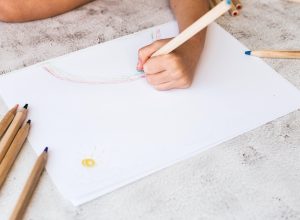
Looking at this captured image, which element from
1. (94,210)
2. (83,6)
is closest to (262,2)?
(83,6)

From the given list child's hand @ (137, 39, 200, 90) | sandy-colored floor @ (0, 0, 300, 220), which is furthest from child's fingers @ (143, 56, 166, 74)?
sandy-colored floor @ (0, 0, 300, 220)

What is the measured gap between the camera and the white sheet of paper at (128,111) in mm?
475

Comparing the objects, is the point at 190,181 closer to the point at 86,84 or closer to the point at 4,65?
the point at 86,84

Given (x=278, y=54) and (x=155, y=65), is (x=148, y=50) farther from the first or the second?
(x=278, y=54)

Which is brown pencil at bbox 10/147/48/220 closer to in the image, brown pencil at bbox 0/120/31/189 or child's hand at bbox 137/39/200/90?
brown pencil at bbox 0/120/31/189

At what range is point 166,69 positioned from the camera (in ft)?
1.87

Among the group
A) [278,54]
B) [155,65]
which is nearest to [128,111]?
[155,65]

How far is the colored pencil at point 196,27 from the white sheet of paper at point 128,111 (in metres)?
0.06

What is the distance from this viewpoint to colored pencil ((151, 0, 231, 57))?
446 millimetres

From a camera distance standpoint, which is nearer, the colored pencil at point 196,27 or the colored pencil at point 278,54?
the colored pencil at point 196,27

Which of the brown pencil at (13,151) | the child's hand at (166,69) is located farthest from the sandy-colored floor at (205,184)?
the child's hand at (166,69)

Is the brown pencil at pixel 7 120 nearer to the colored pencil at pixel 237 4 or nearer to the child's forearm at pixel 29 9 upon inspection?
the child's forearm at pixel 29 9

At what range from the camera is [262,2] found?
80cm

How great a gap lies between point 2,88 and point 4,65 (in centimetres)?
6
